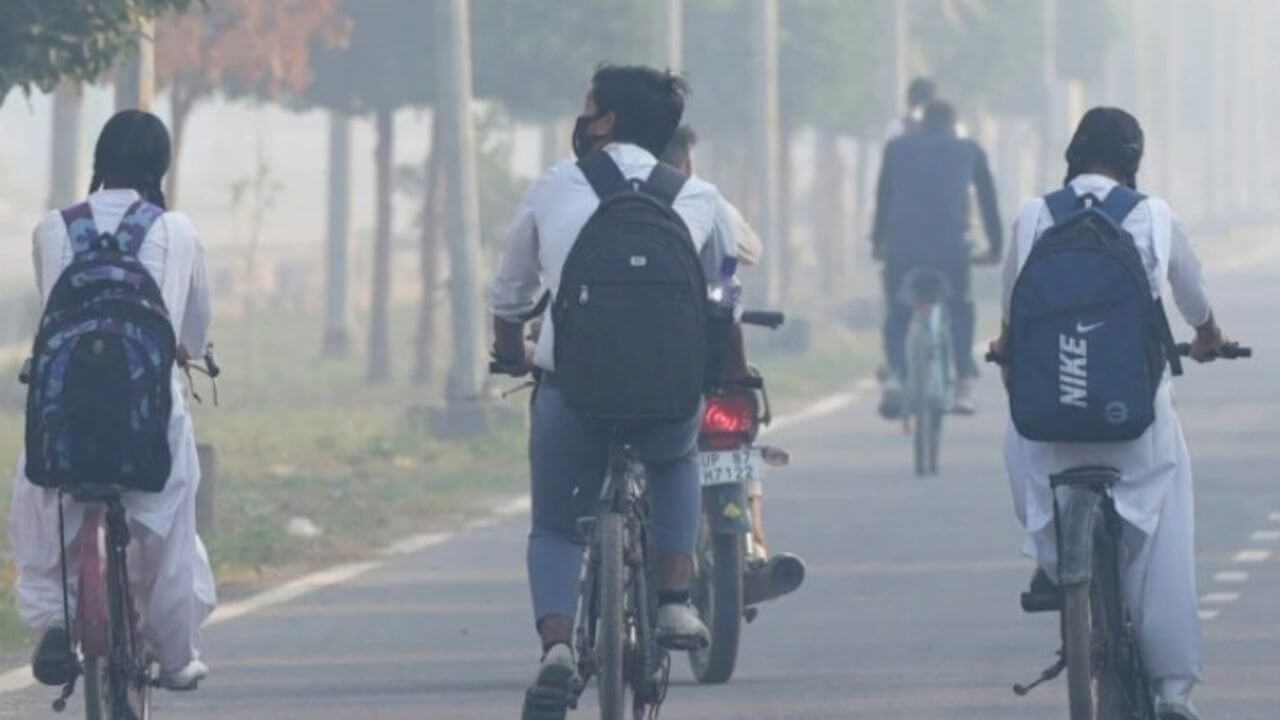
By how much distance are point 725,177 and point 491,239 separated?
13.2m

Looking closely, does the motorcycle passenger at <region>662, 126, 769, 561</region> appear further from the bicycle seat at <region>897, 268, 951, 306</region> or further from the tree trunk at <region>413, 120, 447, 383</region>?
the tree trunk at <region>413, 120, 447, 383</region>

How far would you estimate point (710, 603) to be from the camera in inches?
465

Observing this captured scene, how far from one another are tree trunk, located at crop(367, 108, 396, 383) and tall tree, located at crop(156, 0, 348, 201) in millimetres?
2885

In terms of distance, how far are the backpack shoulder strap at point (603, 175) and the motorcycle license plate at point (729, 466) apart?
2243 mm

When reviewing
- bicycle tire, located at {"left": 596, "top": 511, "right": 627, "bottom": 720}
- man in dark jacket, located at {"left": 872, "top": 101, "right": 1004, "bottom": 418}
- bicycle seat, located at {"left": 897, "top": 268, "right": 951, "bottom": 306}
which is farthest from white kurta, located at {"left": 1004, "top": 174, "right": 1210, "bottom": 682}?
man in dark jacket, located at {"left": 872, "top": 101, "right": 1004, "bottom": 418}

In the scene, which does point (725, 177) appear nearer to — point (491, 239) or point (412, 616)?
point (491, 239)

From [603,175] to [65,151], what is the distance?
21.0 m

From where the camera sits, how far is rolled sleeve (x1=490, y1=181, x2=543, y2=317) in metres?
9.73

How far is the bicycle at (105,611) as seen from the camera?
9.41 meters

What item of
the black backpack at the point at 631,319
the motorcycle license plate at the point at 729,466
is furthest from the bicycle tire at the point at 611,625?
the motorcycle license plate at the point at 729,466

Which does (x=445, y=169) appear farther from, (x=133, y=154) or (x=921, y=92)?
(x=133, y=154)

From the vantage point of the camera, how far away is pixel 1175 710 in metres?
9.56

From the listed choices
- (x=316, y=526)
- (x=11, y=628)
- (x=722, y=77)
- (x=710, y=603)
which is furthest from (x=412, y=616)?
(x=722, y=77)

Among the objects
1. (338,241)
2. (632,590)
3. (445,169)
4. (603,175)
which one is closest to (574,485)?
(632,590)
